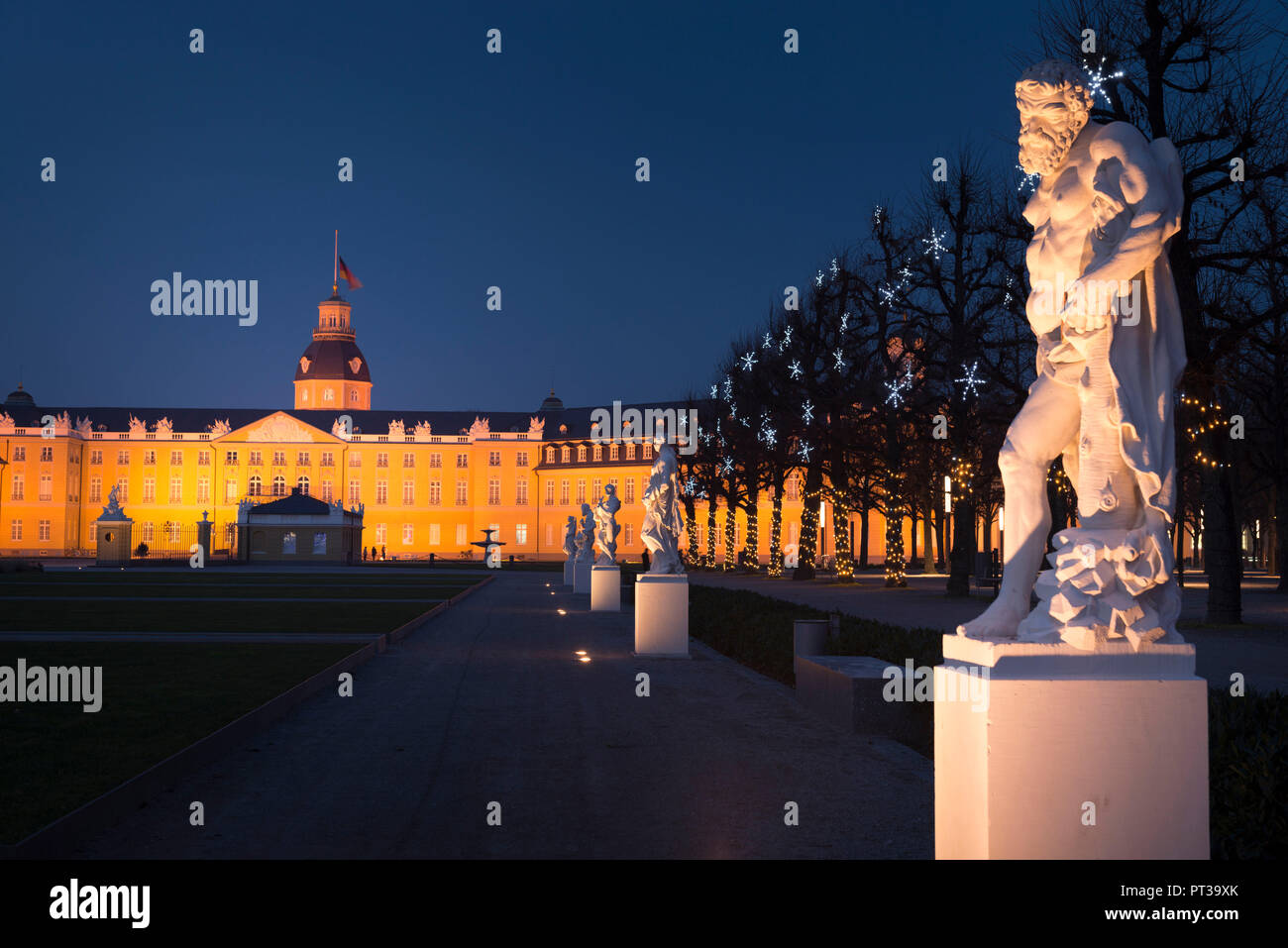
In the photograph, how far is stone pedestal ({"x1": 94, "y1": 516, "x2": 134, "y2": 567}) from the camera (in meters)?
60.7

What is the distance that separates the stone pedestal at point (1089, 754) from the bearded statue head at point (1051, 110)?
2001 millimetres

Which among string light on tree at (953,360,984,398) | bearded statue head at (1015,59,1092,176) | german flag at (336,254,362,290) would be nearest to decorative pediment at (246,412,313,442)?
german flag at (336,254,362,290)

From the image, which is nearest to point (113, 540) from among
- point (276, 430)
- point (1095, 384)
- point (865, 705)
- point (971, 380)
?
point (276, 430)

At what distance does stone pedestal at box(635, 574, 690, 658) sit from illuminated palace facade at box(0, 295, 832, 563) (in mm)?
81013

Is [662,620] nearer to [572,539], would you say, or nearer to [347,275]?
[572,539]

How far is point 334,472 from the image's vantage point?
106 meters

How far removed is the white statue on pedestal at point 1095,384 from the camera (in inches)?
171

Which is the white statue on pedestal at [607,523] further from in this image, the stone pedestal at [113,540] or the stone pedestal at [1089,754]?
the stone pedestal at [113,540]

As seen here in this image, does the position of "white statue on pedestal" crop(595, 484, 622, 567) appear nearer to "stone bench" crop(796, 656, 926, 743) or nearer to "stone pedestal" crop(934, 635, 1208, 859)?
"stone bench" crop(796, 656, 926, 743)

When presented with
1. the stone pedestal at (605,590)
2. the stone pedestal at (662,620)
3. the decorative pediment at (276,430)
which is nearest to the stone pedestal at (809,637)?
the stone pedestal at (662,620)

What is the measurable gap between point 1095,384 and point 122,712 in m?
8.97

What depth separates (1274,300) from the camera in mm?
24234

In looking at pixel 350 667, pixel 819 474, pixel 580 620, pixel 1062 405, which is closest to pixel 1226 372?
Result: pixel 580 620
